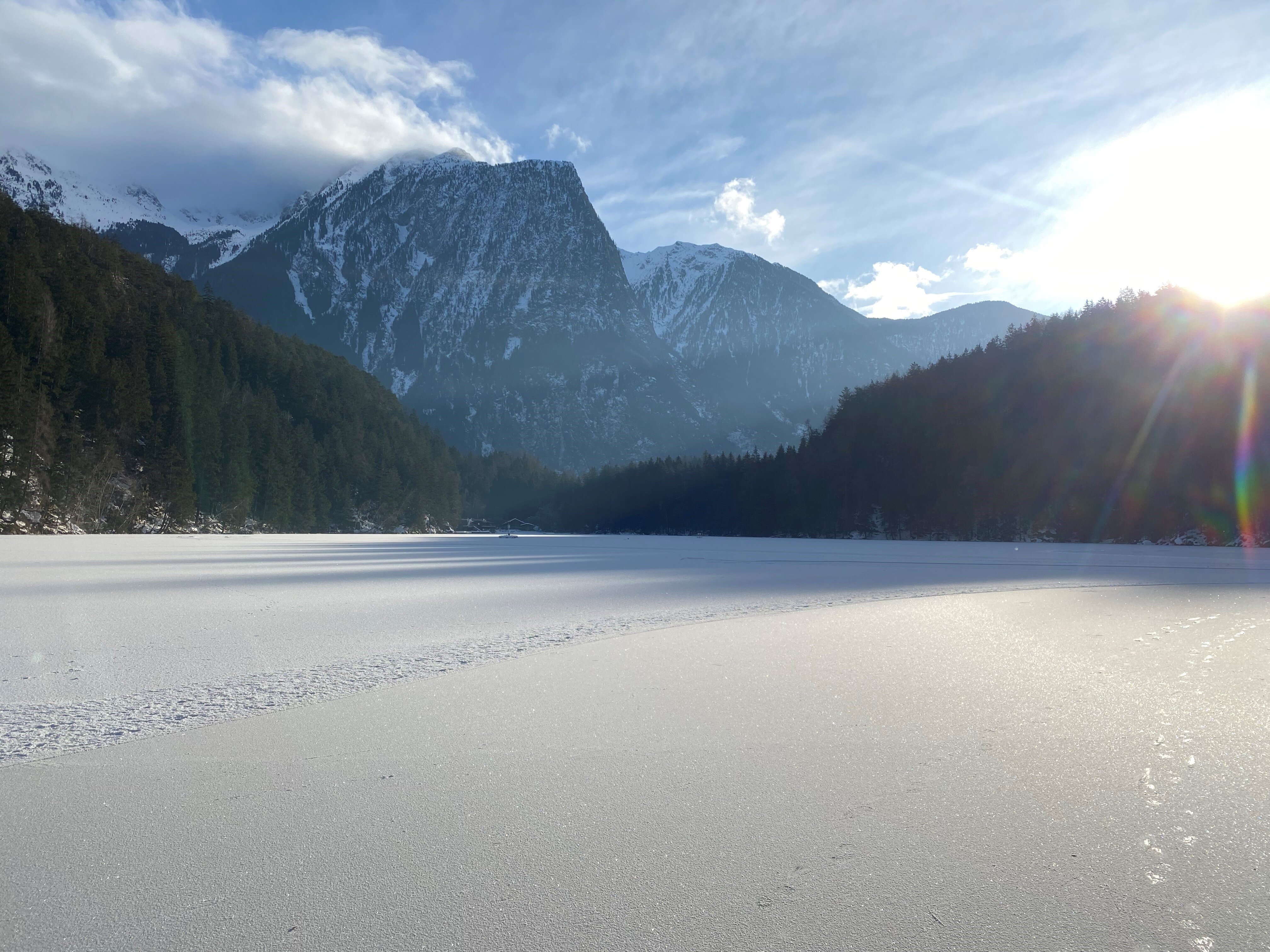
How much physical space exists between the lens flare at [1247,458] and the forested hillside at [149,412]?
206 feet

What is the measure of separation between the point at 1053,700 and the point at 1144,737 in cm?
71

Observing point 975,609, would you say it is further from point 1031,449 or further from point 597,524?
point 597,524

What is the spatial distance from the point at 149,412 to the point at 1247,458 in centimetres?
6991

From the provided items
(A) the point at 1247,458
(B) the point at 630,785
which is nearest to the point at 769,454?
(A) the point at 1247,458

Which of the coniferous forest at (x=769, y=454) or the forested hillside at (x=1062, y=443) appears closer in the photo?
the coniferous forest at (x=769, y=454)

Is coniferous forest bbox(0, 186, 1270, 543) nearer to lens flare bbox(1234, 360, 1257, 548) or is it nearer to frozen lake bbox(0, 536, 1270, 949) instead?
lens flare bbox(1234, 360, 1257, 548)

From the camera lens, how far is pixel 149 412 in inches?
1719

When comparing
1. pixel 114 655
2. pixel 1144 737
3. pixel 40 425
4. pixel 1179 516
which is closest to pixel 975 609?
pixel 1144 737

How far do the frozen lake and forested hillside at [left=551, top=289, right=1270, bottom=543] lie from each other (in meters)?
46.7

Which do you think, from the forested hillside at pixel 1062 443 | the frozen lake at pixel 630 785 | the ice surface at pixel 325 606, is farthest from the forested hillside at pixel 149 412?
the forested hillside at pixel 1062 443

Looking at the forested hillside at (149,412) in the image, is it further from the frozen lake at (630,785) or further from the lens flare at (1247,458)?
the lens flare at (1247,458)

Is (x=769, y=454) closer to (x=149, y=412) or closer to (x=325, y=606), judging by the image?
(x=149, y=412)

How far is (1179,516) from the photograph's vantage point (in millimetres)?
44375

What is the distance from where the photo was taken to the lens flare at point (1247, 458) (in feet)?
131
